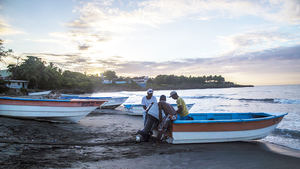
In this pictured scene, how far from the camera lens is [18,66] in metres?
61.5

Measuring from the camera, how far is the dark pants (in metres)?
7.03

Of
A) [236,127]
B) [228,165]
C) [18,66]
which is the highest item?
[18,66]

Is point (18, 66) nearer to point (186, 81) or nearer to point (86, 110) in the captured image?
point (86, 110)

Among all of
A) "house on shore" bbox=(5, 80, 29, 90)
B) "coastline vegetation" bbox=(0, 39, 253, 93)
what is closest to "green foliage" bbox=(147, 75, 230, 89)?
"coastline vegetation" bbox=(0, 39, 253, 93)

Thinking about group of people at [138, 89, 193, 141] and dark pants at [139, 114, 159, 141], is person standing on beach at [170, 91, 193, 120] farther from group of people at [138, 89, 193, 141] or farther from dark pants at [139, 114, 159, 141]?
dark pants at [139, 114, 159, 141]

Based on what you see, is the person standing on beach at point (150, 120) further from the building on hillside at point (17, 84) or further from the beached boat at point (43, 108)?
the building on hillside at point (17, 84)

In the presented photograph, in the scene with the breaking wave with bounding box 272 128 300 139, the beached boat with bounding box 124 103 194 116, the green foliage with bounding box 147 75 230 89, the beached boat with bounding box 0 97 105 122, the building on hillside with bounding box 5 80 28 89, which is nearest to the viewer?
the beached boat with bounding box 0 97 105 122

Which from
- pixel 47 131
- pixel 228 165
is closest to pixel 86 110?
pixel 47 131

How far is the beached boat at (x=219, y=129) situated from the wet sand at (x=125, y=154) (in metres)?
0.25

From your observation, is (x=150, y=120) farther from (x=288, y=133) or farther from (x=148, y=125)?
(x=288, y=133)

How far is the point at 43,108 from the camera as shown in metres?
9.67

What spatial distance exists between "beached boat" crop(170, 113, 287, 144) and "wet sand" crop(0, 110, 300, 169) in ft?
0.81

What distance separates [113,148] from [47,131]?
3444 mm

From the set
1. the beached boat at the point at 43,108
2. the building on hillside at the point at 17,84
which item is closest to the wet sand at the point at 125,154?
the beached boat at the point at 43,108
